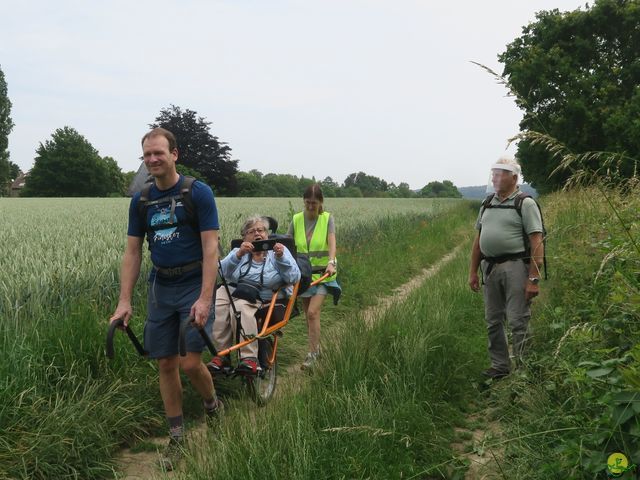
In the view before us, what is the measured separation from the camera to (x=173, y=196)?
3562mm

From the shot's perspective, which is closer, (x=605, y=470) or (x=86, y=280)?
(x=605, y=470)

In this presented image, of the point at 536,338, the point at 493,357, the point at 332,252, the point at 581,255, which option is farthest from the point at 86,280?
the point at 581,255

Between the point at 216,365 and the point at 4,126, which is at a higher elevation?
the point at 4,126

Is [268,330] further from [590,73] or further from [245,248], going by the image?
[590,73]

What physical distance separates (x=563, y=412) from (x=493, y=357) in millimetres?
1878

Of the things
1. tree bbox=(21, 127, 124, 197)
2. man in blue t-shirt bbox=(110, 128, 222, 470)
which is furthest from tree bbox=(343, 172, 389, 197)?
man in blue t-shirt bbox=(110, 128, 222, 470)

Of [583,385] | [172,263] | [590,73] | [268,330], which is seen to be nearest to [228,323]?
[268,330]

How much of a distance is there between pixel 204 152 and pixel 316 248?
205 ft

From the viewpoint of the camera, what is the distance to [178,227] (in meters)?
3.57

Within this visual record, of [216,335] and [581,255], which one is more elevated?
[581,255]

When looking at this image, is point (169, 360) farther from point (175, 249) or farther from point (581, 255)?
point (581, 255)

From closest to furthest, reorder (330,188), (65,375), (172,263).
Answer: (172,263) < (65,375) < (330,188)

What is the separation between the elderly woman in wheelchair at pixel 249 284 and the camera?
15.0 ft

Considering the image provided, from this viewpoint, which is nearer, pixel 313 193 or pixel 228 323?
pixel 228 323
